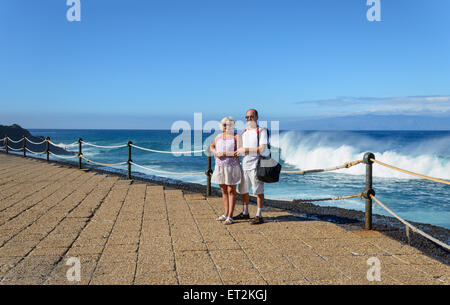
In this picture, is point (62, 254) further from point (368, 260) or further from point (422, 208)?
point (422, 208)

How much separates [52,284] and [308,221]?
351 centimetres

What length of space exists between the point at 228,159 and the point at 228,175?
0.72ft

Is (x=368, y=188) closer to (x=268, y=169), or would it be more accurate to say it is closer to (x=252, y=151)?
(x=268, y=169)

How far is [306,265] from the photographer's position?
3.26 metres

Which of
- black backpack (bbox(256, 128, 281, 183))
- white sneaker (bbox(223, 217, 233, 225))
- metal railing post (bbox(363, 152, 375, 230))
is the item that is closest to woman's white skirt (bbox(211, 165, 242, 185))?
black backpack (bbox(256, 128, 281, 183))

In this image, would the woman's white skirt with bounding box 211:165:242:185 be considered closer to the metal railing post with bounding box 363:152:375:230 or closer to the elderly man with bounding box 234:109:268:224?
the elderly man with bounding box 234:109:268:224

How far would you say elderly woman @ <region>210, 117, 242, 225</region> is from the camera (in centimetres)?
465

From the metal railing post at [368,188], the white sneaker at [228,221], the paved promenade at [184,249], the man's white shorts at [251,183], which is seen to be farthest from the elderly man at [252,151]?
the metal railing post at [368,188]

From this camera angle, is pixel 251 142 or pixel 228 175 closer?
pixel 251 142

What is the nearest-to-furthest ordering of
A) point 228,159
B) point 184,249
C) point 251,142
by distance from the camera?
point 184,249
point 251,142
point 228,159

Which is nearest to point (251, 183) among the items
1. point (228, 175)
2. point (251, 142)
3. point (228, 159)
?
point (228, 175)

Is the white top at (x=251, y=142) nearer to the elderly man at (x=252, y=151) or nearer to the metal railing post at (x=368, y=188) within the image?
the elderly man at (x=252, y=151)

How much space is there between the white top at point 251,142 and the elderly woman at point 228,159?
0.27 feet

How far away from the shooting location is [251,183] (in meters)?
4.79
